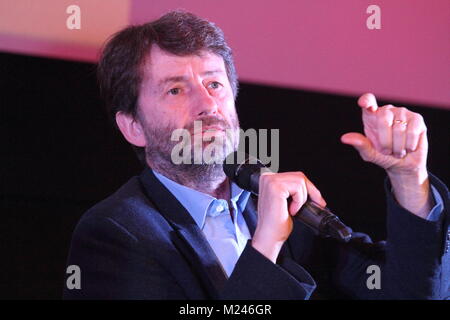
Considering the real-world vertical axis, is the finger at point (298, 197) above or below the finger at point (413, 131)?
below

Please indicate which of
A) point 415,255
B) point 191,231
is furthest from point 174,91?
point 415,255

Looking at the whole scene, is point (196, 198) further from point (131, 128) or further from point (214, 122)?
point (131, 128)

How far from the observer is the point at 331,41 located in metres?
1.90

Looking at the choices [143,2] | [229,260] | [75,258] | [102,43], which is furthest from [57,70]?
[229,260]

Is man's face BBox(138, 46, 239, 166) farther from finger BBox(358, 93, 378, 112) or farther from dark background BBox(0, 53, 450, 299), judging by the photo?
finger BBox(358, 93, 378, 112)

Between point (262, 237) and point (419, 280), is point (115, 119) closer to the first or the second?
point (262, 237)

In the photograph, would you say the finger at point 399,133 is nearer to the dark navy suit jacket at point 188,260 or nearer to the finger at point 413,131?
the finger at point 413,131

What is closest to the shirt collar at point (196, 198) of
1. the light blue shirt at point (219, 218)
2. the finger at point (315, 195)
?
the light blue shirt at point (219, 218)

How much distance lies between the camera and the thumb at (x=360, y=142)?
0.99 m

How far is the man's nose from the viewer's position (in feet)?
4.65

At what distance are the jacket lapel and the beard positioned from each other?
87mm

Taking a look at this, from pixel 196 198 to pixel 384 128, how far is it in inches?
22.2

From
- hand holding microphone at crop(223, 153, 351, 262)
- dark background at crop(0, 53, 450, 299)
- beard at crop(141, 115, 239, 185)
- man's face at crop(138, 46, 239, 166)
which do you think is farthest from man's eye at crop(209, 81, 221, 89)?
hand holding microphone at crop(223, 153, 351, 262)
